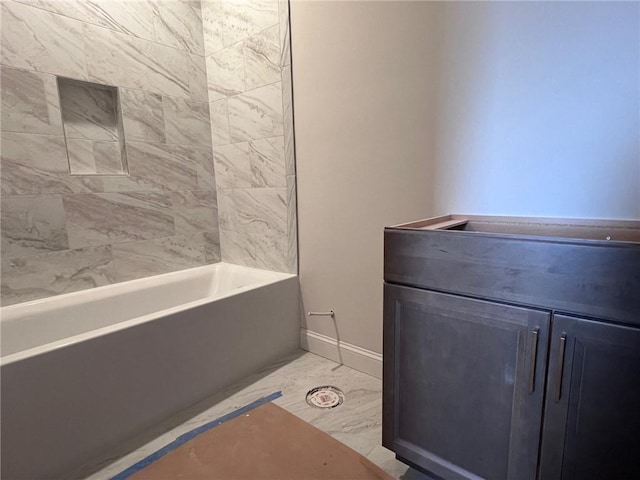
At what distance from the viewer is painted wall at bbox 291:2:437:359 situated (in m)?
1.52

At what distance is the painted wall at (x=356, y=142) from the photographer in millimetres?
1518

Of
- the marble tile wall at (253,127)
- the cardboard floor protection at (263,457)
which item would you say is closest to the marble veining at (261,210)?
the marble tile wall at (253,127)

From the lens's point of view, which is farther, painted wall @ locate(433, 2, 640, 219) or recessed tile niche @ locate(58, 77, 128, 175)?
recessed tile niche @ locate(58, 77, 128, 175)

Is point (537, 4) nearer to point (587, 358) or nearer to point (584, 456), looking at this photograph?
point (587, 358)

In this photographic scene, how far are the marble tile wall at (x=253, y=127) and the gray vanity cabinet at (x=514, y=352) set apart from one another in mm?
1212

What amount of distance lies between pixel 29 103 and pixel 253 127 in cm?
119

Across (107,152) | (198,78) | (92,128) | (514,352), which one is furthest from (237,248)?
(514,352)

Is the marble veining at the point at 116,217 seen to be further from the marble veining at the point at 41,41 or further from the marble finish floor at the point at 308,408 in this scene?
the marble finish floor at the point at 308,408

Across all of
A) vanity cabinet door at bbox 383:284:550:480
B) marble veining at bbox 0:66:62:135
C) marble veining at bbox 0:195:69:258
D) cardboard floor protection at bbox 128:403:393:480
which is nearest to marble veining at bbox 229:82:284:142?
marble veining at bbox 0:66:62:135

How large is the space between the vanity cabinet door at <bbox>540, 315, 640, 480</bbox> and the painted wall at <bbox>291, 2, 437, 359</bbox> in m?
0.86

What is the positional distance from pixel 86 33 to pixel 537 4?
2256 millimetres

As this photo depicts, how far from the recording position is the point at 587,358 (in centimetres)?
78

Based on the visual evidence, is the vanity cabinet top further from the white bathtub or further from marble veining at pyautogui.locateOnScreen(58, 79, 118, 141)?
marble veining at pyautogui.locateOnScreen(58, 79, 118, 141)

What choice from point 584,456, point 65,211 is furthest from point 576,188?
point 65,211
